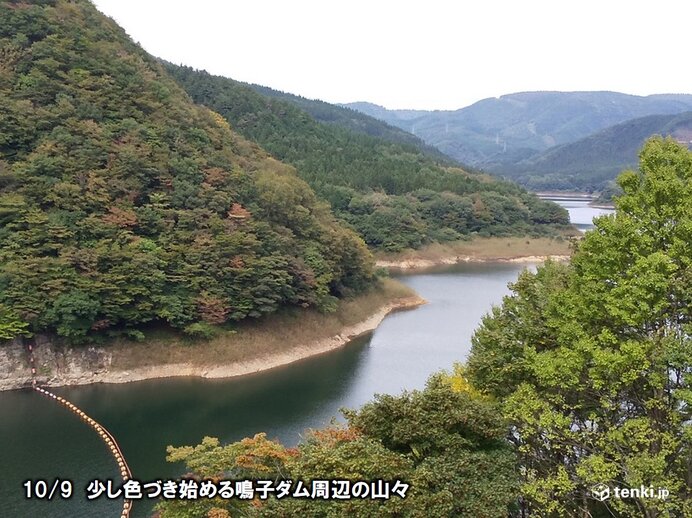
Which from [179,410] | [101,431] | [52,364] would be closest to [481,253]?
[179,410]

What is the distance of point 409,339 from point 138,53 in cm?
2958

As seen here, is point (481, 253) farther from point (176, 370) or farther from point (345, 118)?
point (345, 118)

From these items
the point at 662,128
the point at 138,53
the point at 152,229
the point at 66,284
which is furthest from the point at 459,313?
the point at 662,128

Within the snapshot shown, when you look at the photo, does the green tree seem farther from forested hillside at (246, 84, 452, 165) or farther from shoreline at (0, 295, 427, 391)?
forested hillside at (246, 84, 452, 165)

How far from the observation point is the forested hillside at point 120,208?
2725 centimetres

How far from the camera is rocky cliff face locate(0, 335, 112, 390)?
2591cm

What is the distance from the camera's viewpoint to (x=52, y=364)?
87.9 feet

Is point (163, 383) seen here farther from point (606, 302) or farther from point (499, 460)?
point (606, 302)

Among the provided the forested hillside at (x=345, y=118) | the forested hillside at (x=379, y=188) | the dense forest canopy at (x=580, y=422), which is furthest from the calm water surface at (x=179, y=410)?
the forested hillside at (x=345, y=118)

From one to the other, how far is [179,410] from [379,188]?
55437 millimetres

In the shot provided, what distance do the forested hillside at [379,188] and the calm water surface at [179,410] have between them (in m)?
29.8

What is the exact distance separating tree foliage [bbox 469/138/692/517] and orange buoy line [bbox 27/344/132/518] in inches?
473

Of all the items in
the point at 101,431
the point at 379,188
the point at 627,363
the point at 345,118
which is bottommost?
the point at 101,431

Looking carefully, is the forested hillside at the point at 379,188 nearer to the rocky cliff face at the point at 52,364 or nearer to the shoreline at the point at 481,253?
the shoreline at the point at 481,253
